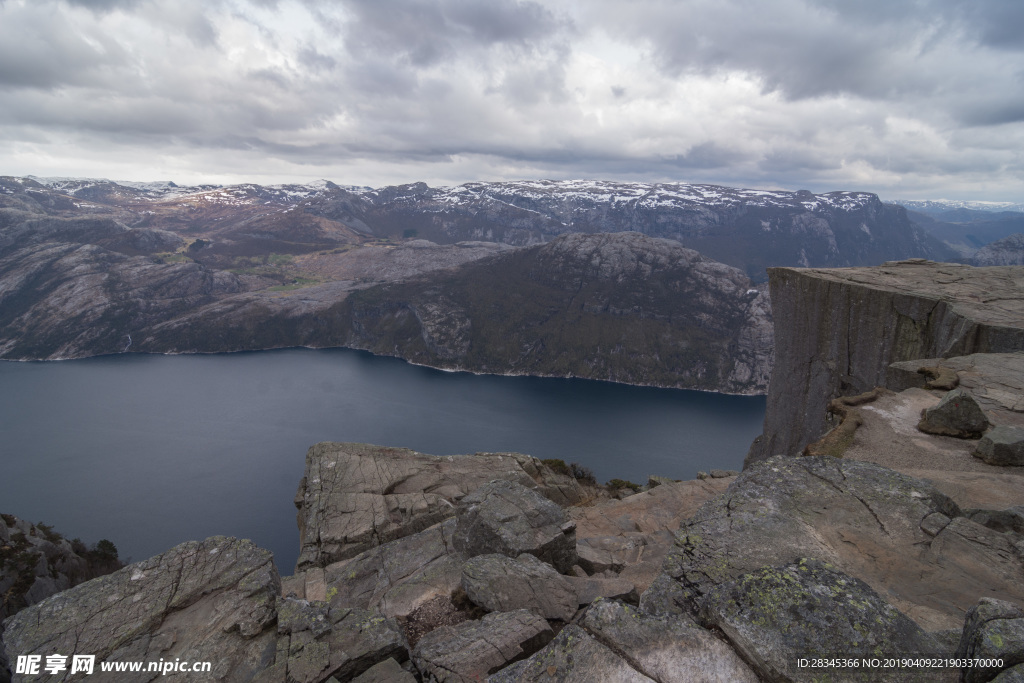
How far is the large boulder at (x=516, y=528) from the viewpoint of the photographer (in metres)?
14.9

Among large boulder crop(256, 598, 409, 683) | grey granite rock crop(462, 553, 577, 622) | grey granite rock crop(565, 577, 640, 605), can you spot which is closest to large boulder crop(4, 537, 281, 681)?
large boulder crop(256, 598, 409, 683)

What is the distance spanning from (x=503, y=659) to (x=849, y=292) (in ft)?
104

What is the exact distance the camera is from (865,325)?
97.9ft

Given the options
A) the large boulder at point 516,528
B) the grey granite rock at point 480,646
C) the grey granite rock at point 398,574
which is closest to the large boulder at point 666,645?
the grey granite rock at point 480,646

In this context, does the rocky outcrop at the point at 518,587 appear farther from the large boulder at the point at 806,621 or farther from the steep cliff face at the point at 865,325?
the steep cliff face at the point at 865,325

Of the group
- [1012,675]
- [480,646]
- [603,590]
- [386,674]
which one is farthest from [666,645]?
[386,674]

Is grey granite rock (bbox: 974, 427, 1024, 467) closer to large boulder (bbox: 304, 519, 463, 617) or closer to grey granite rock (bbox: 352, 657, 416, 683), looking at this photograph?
large boulder (bbox: 304, 519, 463, 617)

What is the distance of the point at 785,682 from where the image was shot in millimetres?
6434

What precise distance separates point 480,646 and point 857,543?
8.22 metres

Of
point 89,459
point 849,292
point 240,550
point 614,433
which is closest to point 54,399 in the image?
point 89,459

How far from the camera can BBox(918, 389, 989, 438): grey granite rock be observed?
17156mm

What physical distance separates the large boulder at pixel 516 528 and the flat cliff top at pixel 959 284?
25408 mm

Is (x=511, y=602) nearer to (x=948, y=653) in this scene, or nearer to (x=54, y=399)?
(x=948, y=653)

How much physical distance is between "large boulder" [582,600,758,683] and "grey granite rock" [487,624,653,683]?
0.61 feet
